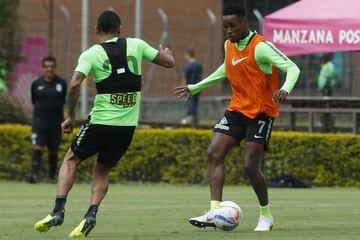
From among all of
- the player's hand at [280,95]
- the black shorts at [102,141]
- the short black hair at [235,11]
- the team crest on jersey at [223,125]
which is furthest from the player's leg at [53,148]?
the player's hand at [280,95]

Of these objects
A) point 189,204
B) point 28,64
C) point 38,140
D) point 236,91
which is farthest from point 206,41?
point 236,91

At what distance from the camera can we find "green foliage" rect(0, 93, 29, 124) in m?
23.1

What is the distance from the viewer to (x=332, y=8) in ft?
61.2

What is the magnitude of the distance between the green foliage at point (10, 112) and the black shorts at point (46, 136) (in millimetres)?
2537

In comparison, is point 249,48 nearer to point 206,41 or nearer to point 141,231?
point 141,231

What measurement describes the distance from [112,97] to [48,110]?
985 centimetres

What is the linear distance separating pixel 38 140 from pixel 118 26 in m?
9.75

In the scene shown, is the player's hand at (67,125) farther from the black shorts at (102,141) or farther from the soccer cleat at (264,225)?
the soccer cleat at (264,225)

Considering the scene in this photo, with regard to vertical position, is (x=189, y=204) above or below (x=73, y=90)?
below

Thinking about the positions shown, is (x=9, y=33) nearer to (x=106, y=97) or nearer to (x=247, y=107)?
(x=247, y=107)

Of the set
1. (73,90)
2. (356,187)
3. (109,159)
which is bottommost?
(356,187)

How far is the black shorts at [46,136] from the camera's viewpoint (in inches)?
806

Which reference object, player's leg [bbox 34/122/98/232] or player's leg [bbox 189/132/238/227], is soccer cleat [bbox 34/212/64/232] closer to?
player's leg [bbox 34/122/98/232]

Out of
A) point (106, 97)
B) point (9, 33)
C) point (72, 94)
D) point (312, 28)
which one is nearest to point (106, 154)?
point (106, 97)
